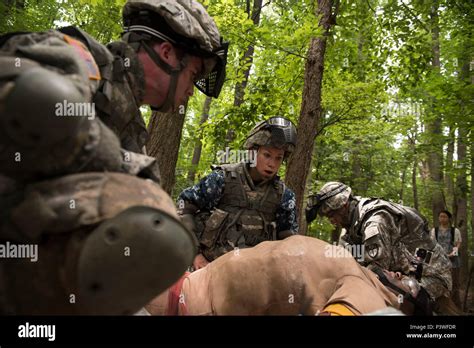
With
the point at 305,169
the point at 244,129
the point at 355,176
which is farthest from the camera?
the point at 355,176

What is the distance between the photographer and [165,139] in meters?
5.57

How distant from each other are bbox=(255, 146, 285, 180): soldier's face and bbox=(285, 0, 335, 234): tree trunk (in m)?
2.08

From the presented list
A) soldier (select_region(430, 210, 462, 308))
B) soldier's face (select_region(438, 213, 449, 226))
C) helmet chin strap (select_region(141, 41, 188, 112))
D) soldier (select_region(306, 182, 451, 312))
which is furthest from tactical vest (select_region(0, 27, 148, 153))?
soldier's face (select_region(438, 213, 449, 226))

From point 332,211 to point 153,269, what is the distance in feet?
17.6

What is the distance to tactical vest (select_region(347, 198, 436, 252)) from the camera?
6.05 m

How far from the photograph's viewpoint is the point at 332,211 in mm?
6617

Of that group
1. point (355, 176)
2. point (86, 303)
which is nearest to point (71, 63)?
point (86, 303)

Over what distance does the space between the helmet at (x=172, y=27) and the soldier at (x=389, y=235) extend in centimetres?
388

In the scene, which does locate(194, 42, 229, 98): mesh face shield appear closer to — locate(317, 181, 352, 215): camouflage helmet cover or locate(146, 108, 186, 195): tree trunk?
locate(146, 108, 186, 195): tree trunk

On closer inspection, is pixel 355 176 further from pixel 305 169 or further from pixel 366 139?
pixel 305 169

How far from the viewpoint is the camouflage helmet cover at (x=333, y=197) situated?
6508 mm

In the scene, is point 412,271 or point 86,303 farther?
point 412,271

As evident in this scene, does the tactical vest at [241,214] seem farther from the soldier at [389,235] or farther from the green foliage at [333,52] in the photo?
the green foliage at [333,52]

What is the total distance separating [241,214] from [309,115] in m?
3.12
